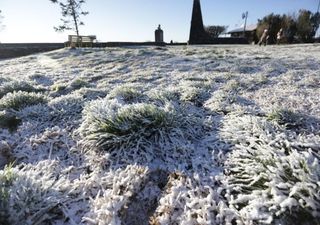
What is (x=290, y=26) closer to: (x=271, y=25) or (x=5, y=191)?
(x=271, y=25)

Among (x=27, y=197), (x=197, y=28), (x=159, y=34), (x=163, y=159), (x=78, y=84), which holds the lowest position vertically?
(x=159, y=34)

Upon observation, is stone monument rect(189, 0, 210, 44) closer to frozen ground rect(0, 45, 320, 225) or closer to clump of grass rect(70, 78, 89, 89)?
clump of grass rect(70, 78, 89, 89)

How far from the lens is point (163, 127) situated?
130 inches

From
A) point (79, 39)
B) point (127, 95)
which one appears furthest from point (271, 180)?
point (79, 39)

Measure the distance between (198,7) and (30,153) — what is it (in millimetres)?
31082

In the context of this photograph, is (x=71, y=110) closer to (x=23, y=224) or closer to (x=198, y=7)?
(x=23, y=224)

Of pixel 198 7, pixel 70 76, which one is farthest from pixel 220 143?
pixel 198 7

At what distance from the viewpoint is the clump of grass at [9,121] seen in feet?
13.1

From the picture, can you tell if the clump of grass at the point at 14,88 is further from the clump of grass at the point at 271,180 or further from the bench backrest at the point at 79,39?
the bench backrest at the point at 79,39

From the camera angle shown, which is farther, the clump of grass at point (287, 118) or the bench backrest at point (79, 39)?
the bench backrest at point (79, 39)

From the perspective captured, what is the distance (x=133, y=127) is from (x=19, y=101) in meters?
2.51

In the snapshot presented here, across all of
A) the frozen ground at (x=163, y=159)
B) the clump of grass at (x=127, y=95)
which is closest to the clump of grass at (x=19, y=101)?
the frozen ground at (x=163, y=159)

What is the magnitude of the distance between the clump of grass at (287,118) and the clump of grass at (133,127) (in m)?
1.03

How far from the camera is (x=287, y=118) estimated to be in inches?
138
